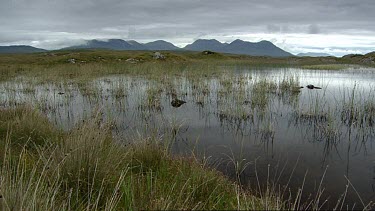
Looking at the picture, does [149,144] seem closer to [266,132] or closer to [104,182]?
[104,182]

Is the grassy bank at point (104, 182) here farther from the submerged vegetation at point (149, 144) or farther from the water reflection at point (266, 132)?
the water reflection at point (266, 132)

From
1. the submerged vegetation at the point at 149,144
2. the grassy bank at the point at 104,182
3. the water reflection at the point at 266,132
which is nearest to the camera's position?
the grassy bank at the point at 104,182

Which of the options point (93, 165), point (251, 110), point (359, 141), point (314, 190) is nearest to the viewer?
point (93, 165)

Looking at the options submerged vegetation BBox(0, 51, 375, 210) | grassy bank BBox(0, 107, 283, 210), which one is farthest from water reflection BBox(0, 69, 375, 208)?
grassy bank BBox(0, 107, 283, 210)

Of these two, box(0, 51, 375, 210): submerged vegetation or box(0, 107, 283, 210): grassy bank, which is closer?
box(0, 107, 283, 210): grassy bank

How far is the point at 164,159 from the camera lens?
600cm

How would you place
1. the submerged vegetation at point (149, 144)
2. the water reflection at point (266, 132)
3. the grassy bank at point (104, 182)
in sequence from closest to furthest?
the grassy bank at point (104, 182)
the submerged vegetation at point (149, 144)
the water reflection at point (266, 132)

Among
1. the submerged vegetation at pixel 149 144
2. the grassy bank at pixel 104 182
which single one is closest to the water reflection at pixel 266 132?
the submerged vegetation at pixel 149 144

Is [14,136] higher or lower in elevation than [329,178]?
higher

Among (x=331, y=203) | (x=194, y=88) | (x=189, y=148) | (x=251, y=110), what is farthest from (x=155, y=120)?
(x=194, y=88)

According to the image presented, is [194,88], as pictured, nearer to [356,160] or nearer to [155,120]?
[155,120]

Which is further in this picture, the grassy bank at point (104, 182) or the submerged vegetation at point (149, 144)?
the submerged vegetation at point (149, 144)

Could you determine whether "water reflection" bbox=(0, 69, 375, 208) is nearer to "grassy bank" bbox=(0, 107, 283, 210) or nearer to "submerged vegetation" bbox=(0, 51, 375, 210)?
"submerged vegetation" bbox=(0, 51, 375, 210)

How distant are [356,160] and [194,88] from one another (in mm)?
13198
